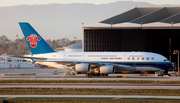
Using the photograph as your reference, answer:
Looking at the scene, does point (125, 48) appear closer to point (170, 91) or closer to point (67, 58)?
point (67, 58)

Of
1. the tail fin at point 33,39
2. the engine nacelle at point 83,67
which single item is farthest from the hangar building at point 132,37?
the engine nacelle at point 83,67

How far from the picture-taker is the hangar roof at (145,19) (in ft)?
188

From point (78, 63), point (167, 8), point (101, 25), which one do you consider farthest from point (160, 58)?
point (167, 8)

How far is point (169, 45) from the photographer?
59469 mm

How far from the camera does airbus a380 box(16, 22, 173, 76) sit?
142ft

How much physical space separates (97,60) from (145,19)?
22.3m

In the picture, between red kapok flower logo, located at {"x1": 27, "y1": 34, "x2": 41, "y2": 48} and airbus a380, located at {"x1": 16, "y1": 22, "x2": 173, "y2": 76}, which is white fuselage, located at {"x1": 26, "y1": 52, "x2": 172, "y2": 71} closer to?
airbus a380, located at {"x1": 16, "y1": 22, "x2": 173, "y2": 76}

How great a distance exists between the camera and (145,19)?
61.0 m

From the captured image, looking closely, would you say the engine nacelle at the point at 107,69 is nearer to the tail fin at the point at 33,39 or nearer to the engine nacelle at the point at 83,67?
the engine nacelle at the point at 83,67

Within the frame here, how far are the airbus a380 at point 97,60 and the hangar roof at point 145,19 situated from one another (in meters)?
14.4

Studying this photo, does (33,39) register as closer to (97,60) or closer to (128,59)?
(97,60)

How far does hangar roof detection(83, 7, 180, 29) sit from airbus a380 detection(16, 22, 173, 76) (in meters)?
14.4

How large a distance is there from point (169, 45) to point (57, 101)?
44647 mm

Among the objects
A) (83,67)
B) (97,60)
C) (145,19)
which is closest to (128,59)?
(97,60)
